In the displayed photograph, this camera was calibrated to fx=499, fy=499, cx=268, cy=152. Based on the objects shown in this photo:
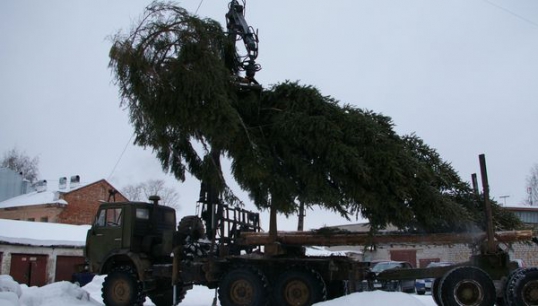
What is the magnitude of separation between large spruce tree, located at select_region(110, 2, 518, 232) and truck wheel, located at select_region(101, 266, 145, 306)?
10.9 feet

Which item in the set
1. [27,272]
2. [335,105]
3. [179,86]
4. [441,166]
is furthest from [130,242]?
[27,272]

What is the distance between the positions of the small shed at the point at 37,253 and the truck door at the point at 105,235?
1267cm

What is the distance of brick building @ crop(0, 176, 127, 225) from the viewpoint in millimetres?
38906

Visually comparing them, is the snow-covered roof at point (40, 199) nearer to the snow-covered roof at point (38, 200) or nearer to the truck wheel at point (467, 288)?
the snow-covered roof at point (38, 200)

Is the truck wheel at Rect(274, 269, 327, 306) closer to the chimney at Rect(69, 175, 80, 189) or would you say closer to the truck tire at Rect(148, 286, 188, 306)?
the truck tire at Rect(148, 286, 188, 306)

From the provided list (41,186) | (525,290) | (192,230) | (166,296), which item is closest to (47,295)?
(166,296)

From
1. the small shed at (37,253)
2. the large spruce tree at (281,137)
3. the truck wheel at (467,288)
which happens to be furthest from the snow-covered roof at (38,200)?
the truck wheel at (467,288)

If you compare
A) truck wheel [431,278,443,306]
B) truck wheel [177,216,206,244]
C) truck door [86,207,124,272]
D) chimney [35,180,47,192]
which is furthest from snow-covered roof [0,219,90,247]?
truck wheel [431,278,443,306]

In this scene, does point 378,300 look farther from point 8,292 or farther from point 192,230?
point 8,292

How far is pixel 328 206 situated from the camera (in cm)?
1038

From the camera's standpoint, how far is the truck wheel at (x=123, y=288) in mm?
12375

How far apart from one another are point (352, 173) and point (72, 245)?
71.2 feet

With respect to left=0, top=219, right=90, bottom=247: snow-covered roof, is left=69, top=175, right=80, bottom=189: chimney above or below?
above

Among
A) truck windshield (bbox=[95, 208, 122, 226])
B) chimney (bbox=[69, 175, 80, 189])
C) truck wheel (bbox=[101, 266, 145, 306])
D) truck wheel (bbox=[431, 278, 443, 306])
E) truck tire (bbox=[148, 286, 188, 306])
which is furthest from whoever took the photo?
chimney (bbox=[69, 175, 80, 189])
